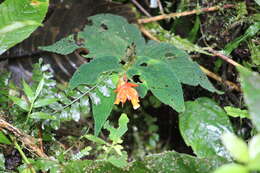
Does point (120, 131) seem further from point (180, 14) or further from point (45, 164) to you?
point (180, 14)

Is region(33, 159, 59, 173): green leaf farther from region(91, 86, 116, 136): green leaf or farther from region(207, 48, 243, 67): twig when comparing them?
region(207, 48, 243, 67): twig

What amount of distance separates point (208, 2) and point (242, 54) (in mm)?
264

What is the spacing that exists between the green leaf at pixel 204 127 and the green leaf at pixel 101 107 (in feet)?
1.01

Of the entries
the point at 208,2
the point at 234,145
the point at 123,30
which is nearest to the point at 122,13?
the point at 123,30

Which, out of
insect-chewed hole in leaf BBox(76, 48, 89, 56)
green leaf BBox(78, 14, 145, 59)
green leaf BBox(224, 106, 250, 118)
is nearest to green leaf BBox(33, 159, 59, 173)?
green leaf BBox(78, 14, 145, 59)

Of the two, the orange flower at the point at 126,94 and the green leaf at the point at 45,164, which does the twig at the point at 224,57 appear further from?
the green leaf at the point at 45,164

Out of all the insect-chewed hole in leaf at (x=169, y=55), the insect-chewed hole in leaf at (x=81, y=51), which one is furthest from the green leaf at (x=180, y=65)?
the insect-chewed hole in leaf at (x=81, y=51)

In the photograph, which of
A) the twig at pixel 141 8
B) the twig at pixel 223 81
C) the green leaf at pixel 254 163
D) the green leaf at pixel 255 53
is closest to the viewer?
the green leaf at pixel 254 163

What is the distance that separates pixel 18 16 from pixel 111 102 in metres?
0.32

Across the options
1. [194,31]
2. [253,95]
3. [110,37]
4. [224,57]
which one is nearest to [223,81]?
[224,57]

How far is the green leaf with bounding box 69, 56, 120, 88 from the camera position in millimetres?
890

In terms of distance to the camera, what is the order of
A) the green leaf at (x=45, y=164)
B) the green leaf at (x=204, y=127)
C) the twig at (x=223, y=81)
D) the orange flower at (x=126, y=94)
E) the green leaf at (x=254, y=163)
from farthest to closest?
1. the twig at (x=223, y=81)
2. the green leaf at (x=204, y=127)
3. the orange flower at (x=126, y=94)
4. the green leaf at (x=45, y=164)
5. the green leaf at (x=254, y=163)

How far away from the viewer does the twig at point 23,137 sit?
736 mm

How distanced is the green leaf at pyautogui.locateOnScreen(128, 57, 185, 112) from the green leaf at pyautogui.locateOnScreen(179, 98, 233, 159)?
20 centimetres
